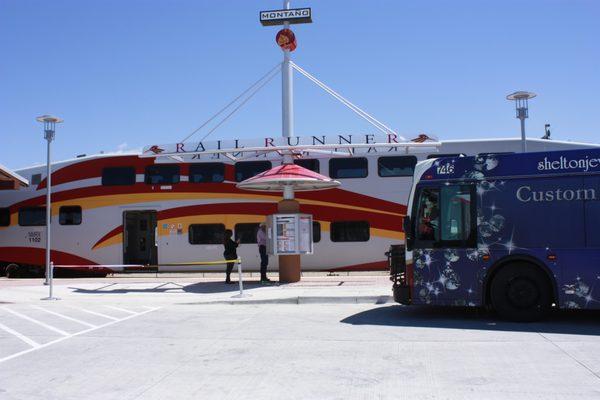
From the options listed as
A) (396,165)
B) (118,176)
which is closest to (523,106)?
(396,165)

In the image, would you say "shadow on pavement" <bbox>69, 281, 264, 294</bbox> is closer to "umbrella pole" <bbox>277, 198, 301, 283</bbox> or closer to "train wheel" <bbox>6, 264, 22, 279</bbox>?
"umbrella pole" <bbox>277, 198, 301, 283</bbox>

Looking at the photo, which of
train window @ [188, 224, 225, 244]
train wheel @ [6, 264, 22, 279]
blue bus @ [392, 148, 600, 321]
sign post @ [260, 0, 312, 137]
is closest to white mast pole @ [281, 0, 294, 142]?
sign post @ [260, 0, 312, 137]

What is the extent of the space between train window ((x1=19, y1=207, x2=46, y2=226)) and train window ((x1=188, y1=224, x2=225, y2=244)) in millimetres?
5461

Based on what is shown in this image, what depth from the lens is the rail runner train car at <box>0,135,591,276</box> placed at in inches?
726

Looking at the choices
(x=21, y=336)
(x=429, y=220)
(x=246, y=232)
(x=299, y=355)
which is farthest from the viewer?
(x=246, y=232)

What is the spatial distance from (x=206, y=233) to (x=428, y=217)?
1005 centimetres

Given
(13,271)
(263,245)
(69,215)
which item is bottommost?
(13,271)

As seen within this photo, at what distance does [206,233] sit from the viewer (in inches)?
771

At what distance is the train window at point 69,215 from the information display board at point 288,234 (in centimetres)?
763

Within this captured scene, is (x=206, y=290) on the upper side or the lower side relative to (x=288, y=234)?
lower

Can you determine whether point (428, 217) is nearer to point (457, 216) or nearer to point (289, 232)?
point (457, 216)

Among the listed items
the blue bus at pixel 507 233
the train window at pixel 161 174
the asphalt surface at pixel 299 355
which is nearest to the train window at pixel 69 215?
the train window at pixel 161 174

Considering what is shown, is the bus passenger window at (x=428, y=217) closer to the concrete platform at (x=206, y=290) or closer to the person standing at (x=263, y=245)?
the concrete platform at (x=206, y=290)

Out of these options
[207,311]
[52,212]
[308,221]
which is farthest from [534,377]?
[52,212]
